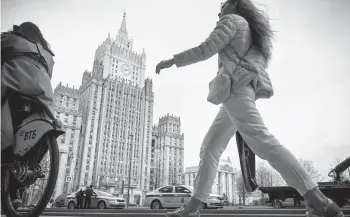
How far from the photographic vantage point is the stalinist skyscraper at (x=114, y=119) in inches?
2695

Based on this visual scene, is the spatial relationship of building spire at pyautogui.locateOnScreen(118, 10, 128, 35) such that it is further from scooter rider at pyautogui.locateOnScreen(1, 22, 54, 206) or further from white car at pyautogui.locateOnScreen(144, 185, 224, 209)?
scooter rider at pyautogui.locateOnScreen(1, 22, 54, 206)

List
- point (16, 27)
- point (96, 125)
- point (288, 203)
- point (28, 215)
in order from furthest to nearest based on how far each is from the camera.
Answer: point (96, 125)
point (288, 203)
point (16, 27)
point (28, 215)

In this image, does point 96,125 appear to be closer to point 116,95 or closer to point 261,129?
point 116,95

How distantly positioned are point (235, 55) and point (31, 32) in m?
2.07

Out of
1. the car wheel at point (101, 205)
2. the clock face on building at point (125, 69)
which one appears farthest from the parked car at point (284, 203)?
the clock face on building at point (125, 69)

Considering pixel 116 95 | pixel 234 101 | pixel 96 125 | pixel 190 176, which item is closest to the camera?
pixel 234 101

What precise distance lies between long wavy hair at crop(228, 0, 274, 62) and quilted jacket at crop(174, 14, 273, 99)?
11 cm

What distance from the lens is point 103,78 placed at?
256 feet

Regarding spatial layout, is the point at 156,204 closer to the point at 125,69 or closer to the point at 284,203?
the point at 284,203

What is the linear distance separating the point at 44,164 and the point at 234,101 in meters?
1.83

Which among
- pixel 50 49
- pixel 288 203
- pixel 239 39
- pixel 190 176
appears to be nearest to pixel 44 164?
pixel 50 49

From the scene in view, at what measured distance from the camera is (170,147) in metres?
91.4

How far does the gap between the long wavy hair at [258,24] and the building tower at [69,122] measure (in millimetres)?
67003

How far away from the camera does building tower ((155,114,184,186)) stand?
89.6 m
